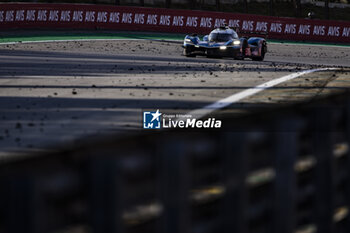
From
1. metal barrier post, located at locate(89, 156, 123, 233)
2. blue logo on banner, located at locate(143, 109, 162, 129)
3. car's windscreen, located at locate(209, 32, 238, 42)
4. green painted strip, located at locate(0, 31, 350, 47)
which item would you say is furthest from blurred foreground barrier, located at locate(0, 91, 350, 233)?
green painted strip, located at locate(0, 31, 350, 47)

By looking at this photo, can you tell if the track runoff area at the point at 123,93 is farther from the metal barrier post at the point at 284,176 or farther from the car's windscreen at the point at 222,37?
the car's windscreen at the point at 222,37

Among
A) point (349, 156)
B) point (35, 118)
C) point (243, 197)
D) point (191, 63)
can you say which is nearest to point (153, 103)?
point (35, 118)

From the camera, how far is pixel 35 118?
1164 centimetres

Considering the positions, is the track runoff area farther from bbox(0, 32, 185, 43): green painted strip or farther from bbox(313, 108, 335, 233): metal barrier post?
bbox(0, 32, 185, 43): green painted strip

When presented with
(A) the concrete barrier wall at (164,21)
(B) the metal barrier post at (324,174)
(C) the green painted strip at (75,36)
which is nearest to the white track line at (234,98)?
(B) the metal barrier post at (324,174)

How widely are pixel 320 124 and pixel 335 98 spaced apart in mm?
264

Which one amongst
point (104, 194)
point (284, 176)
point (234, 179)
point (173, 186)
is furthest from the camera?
point (284, 176)

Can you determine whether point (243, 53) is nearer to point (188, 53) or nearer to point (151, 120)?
point (188, 53)

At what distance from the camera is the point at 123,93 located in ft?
50.6

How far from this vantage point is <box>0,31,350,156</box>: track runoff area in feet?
34.5

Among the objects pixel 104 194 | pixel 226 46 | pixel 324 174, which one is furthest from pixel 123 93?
pixel 226 46

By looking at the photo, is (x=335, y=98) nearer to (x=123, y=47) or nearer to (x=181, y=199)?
(x=181, y=199)

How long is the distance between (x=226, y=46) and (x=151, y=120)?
59.3 ft

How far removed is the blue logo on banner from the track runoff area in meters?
0.02
